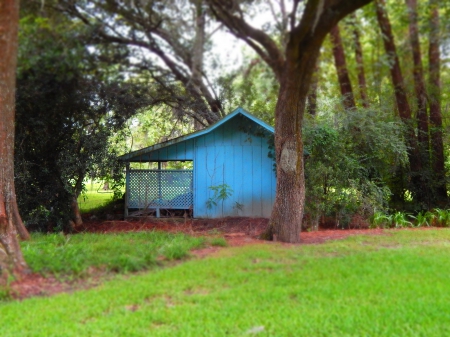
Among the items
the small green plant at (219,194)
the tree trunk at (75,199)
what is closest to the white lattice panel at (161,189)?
the small green plant at (219,194)

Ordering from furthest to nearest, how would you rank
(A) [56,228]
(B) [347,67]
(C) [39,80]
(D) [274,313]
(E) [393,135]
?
(B) [347,67] → (E) [393,135] → (A) [56,228] → (C) [39,80] → (D) [274,313]

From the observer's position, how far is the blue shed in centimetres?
1305

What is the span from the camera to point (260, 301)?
482 centimetres

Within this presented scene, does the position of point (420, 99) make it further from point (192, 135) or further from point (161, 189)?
point (161, 189)

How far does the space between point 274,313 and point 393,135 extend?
30.8 ft

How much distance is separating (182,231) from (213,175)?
2.98 m

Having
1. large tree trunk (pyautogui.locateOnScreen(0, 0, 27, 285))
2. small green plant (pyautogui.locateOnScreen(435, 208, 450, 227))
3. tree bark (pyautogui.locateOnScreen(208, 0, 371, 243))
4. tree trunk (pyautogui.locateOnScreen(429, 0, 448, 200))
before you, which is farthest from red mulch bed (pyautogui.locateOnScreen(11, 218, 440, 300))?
tree trunk (pyautogui.locateOnScreen(429, 0, 448, 200))

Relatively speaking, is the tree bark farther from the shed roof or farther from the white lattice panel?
the white lattice panel

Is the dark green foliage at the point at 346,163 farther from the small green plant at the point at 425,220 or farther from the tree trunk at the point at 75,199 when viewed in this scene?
the tree trunk at the point at 75,199

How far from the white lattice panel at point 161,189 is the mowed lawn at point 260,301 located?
6482 mm

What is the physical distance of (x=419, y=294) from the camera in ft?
16.2

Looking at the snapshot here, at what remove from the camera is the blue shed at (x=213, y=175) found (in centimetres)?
1305

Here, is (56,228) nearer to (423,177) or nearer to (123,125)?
(123,125)

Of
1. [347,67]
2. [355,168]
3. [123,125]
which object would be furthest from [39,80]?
[347,67]
